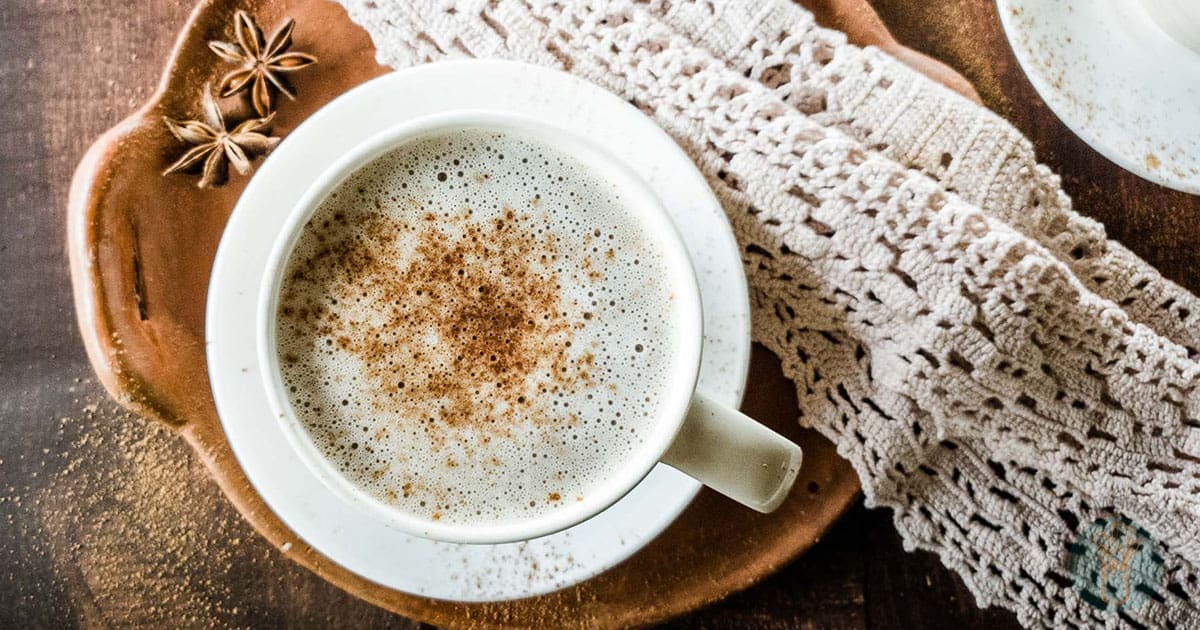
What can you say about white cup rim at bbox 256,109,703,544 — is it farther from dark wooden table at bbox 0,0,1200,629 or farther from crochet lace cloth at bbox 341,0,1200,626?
dark wooden table at bbox 0,0,1200,629

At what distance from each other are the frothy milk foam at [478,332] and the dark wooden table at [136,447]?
381 millimetres

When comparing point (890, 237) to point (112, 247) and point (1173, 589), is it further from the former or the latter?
point (112, 247)

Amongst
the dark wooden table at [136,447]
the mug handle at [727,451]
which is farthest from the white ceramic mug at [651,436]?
the dark wooden table at [136,447]

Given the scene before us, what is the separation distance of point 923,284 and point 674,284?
261 mm

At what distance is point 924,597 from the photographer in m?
1.01

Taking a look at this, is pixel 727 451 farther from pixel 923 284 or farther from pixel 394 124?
pixel 394 124

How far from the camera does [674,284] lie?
28.2 inches

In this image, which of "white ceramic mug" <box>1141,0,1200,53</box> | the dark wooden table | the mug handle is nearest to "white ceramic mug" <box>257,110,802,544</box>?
the mug handle

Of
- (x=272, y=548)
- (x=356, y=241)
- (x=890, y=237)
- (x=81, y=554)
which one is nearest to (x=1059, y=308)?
(x=890, y=237)

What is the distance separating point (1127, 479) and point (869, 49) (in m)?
0.51

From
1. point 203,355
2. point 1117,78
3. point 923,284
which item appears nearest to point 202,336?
point 203,355

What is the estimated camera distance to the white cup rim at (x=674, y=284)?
688 millimetres

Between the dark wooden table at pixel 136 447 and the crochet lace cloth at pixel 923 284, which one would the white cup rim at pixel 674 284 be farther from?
the dark wooden table at pixel 136 447

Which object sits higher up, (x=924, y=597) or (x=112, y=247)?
(x=112, y=247)
